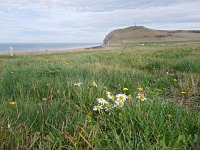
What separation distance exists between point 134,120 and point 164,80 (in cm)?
277

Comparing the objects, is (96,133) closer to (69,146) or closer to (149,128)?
(69,146)

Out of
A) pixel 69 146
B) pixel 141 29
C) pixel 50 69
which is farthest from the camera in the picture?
pixel 141 29

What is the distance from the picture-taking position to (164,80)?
193 inches

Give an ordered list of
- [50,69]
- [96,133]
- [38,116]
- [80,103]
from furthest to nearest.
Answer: [50,69] < [80,103] < [38,116] < [96,133]

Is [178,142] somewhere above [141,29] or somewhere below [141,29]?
below

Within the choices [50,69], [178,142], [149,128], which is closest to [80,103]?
[149,128]

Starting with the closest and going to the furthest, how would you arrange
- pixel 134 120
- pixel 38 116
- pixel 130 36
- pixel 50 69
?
pixel 134 120
pixel 38 116
pixel 50 69
pixel 130 36

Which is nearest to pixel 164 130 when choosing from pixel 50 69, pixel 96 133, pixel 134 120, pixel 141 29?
pixel 134 120

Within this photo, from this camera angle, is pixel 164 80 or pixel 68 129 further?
pixel 164 80

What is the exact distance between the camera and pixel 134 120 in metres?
2.35

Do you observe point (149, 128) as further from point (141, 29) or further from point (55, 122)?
point (141, 29)

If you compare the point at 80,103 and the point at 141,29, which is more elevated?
the point at 141,29

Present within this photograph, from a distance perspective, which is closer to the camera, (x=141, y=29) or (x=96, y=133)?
(x=96, y=133)

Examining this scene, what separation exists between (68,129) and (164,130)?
2.98ft
